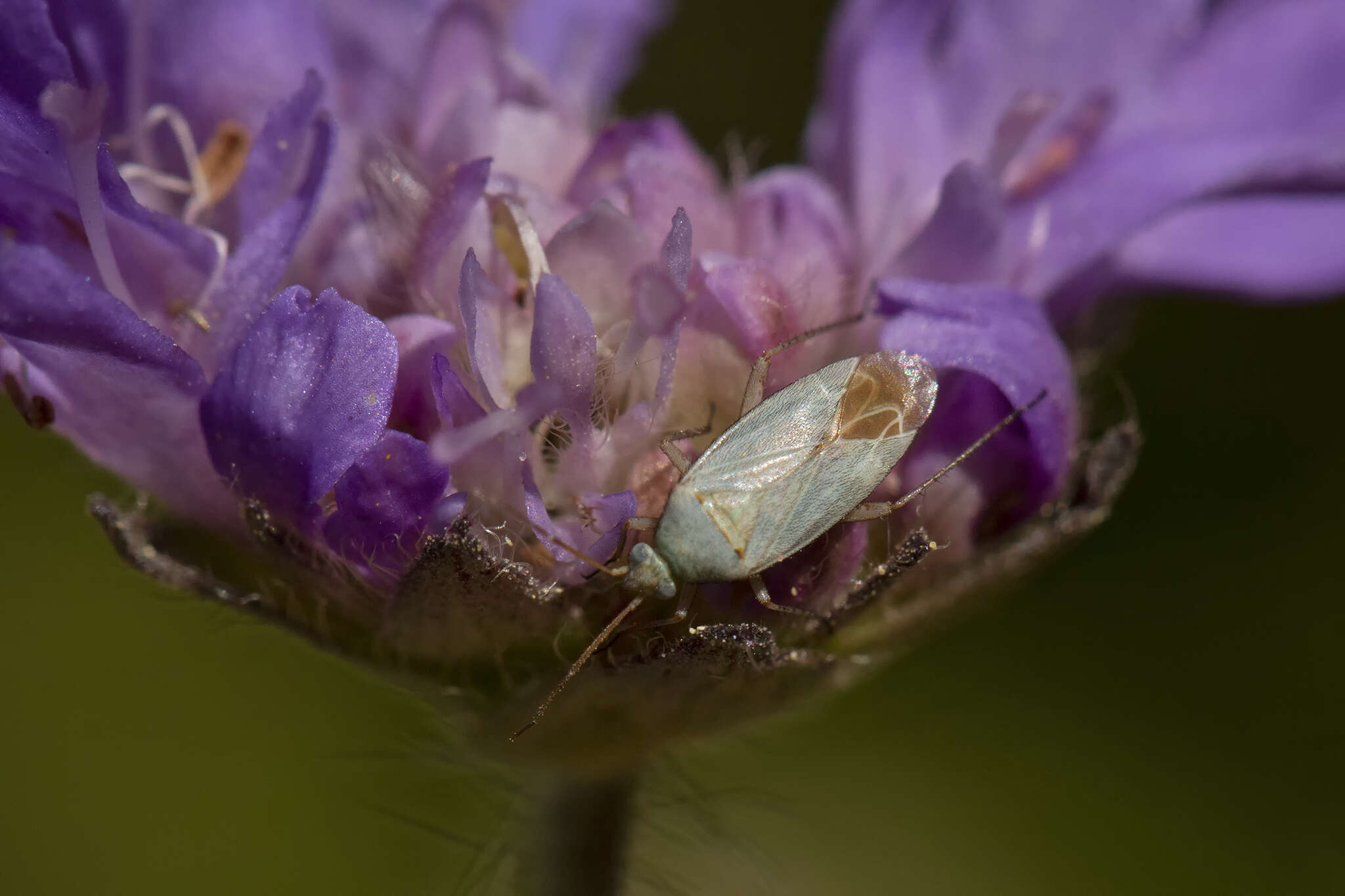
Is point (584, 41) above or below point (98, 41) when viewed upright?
below

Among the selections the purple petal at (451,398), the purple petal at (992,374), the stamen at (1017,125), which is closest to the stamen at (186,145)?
the purple petal at (451,398)

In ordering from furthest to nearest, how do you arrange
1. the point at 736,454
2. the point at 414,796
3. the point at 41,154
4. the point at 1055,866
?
1. the point at 1055,866
2. the point at 414,796
3. the point at 736,454
4. the point at 41,154

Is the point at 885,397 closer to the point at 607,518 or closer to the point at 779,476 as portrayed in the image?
the point at 779,476

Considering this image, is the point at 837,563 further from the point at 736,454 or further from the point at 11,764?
the point at 11,764

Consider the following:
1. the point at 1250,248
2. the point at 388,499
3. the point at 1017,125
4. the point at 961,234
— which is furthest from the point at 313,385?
the point at 1250,248

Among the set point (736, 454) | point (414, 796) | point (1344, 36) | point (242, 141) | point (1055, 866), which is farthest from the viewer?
point (1055, 866)

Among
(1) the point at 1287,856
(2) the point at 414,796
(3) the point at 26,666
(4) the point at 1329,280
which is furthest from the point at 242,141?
(1) the point at 1287,856

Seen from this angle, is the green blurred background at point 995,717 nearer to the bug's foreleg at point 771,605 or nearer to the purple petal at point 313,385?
the bug's foreleg at point 771,605
